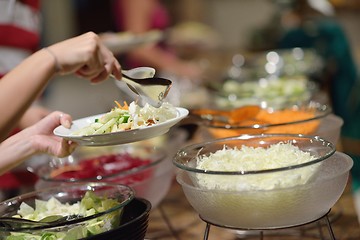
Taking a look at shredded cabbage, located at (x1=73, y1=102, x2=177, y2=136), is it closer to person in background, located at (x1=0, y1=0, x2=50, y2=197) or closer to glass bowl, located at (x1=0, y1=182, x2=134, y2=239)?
Answer: glass bowl, located at (x1=0, y1=182, x2=134, y2=239)

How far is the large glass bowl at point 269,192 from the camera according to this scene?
3.25ft

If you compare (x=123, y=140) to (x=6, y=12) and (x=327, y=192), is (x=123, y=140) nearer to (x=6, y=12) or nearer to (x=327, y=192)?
(x=327, y=192)

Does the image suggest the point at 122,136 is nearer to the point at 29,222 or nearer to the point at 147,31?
the point at 29,222

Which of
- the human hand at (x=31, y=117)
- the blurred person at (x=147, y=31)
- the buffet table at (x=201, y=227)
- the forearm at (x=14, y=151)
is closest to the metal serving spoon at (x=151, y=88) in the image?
the forearm at (x=14, y=151)

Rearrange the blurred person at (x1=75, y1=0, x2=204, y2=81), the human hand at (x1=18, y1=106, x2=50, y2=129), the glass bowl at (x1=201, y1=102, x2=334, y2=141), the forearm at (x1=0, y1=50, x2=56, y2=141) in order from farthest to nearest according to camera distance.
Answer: the blurred person at (x1=75, y1=0, x2=204, y2=81), the human hand at (x1=18, y1=106, x2=50, y2=129), the glass bowl at (x1=201, y1=102, x2=334, y2=141), the forearm at (x1=0, y1=50, x2=56, y2=141)

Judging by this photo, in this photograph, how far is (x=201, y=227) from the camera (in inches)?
56.3

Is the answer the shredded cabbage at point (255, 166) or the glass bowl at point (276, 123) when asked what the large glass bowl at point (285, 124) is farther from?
the shredded cabbage at point (255, 166)

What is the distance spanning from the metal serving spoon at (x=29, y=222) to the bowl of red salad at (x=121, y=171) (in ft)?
1.02

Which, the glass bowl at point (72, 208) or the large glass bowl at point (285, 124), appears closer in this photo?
the glass bowl at point (72, 208)

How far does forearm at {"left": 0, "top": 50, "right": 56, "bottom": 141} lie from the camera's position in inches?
44.2

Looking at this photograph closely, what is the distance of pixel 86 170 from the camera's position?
1488mm

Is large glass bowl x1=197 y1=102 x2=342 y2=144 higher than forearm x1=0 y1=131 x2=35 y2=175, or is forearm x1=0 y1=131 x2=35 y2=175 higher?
large glass bowl x1=197 y1=102 x2=342 y2=144

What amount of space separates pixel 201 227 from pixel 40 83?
1.81ft

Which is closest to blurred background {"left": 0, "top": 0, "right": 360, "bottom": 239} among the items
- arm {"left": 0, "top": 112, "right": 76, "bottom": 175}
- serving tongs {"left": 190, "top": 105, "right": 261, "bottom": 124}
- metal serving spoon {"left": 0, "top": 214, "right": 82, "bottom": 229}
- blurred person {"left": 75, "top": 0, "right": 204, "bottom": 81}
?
blurred person {"left": 75, "top": 0, "right": 204, "bottom": 81}
